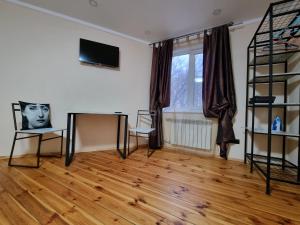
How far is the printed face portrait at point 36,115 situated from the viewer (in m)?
2.28

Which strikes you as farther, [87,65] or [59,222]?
[87,65]

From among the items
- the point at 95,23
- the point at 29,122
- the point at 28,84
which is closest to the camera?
the point at 29,122

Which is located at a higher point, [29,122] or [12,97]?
[12,97]

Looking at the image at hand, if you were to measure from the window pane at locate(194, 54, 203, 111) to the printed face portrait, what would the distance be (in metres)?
2.46

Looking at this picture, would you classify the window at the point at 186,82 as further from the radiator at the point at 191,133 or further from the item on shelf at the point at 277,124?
the item on shelf at the point at 277,124

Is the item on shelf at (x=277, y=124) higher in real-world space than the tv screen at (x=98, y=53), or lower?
lower

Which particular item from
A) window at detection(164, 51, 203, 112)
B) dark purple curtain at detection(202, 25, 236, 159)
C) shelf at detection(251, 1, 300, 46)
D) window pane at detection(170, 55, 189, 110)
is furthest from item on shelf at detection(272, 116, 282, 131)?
window pane at detection(170, 55, 189, 110)

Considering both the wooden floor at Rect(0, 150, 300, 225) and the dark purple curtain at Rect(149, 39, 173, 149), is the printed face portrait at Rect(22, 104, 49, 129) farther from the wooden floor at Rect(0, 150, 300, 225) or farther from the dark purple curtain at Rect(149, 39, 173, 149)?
the dark purple curtain at Rect(149, 39, 173, 149)

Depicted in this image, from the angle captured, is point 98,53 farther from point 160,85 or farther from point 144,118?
point 144,118

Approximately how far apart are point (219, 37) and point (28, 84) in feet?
9.83

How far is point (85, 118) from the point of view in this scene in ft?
9.85

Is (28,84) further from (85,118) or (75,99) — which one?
(85,118)

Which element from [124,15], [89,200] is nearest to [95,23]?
[124,15]

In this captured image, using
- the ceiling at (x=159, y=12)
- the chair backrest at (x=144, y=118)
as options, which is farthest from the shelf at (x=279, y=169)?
the ceiling at (x=159, y=12)
